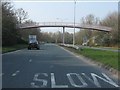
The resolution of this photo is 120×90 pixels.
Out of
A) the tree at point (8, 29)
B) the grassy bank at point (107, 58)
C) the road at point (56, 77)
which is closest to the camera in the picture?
the road at point (56, 77)

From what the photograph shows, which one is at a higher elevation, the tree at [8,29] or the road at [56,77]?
the tree at [8,29]

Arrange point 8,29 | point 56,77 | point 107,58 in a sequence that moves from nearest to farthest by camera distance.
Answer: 1. point 56,77
2. point 107,58
3. point 8,29

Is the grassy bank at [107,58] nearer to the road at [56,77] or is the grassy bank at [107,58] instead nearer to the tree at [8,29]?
the road at [56,77]

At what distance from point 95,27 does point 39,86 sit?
10412 cm

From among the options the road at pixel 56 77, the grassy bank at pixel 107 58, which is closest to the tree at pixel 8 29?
the grassy bank at pixel 107 58

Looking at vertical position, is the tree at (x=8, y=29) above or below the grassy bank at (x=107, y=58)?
above

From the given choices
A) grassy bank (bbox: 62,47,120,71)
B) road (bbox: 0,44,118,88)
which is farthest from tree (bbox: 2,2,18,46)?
road (bbox: 0,44,118,88)

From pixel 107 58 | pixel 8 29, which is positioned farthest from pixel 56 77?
pixel 8 29

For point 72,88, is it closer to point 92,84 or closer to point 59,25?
point 92,84

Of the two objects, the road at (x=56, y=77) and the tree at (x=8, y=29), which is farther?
the tree at (x=8, y=29)

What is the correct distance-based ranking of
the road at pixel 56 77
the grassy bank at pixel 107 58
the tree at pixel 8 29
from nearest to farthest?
1. the road at pixel 56 77
2. the grassy bank at pixel 107 58
3. the tree at pixel 8 29

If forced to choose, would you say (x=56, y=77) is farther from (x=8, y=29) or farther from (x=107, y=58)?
(x=8, y=29)

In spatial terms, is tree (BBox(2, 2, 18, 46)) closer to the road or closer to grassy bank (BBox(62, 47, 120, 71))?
grassy bank (BBox(62, 47, 120, 71))

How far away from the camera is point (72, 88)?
13.2 metres
